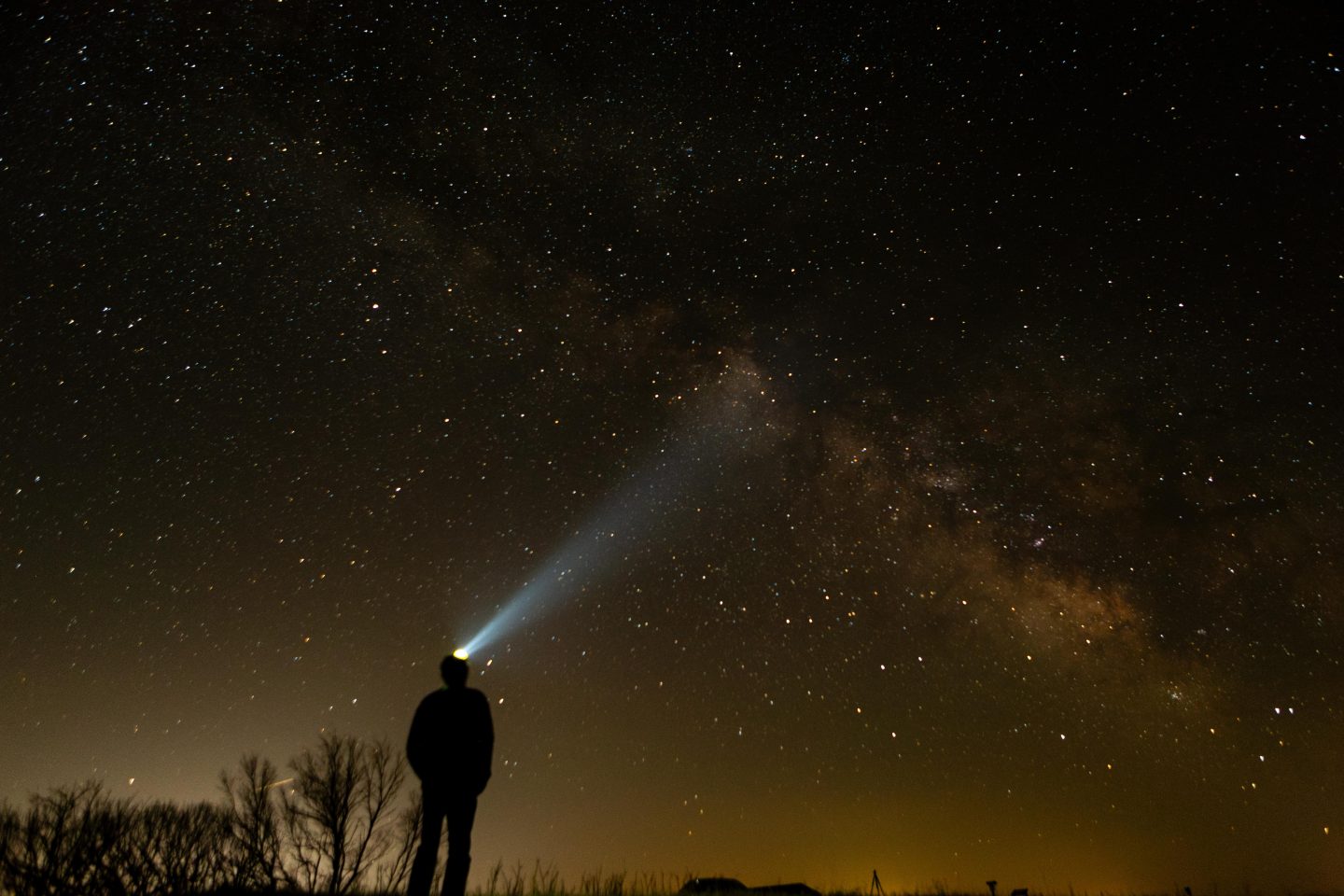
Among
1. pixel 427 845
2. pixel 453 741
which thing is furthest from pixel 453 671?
pixel 427 845

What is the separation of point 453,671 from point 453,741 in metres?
0.44

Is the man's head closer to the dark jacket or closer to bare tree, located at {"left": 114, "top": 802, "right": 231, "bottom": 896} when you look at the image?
the dark jacket

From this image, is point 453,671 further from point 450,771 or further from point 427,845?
point 427,845

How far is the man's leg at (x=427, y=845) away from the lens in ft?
14.9

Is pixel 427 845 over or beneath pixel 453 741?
beneath

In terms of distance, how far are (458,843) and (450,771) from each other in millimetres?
491

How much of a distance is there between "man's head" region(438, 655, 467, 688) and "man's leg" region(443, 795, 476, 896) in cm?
67

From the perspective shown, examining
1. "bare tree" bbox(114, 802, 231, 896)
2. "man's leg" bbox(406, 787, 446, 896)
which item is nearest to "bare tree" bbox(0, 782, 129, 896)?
"bare tree" bbox(114, 802, 231, 896)

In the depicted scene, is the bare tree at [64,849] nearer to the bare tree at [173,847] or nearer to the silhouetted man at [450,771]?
the bare tree at [173,847]

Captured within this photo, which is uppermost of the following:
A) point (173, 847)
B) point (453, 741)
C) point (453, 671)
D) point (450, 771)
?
point (453, 671)

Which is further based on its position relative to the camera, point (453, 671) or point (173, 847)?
point (173, 847)

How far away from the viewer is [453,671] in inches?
193

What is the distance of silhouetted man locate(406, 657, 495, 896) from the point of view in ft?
15.1

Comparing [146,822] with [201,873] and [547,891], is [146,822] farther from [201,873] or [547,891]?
[547,891]
